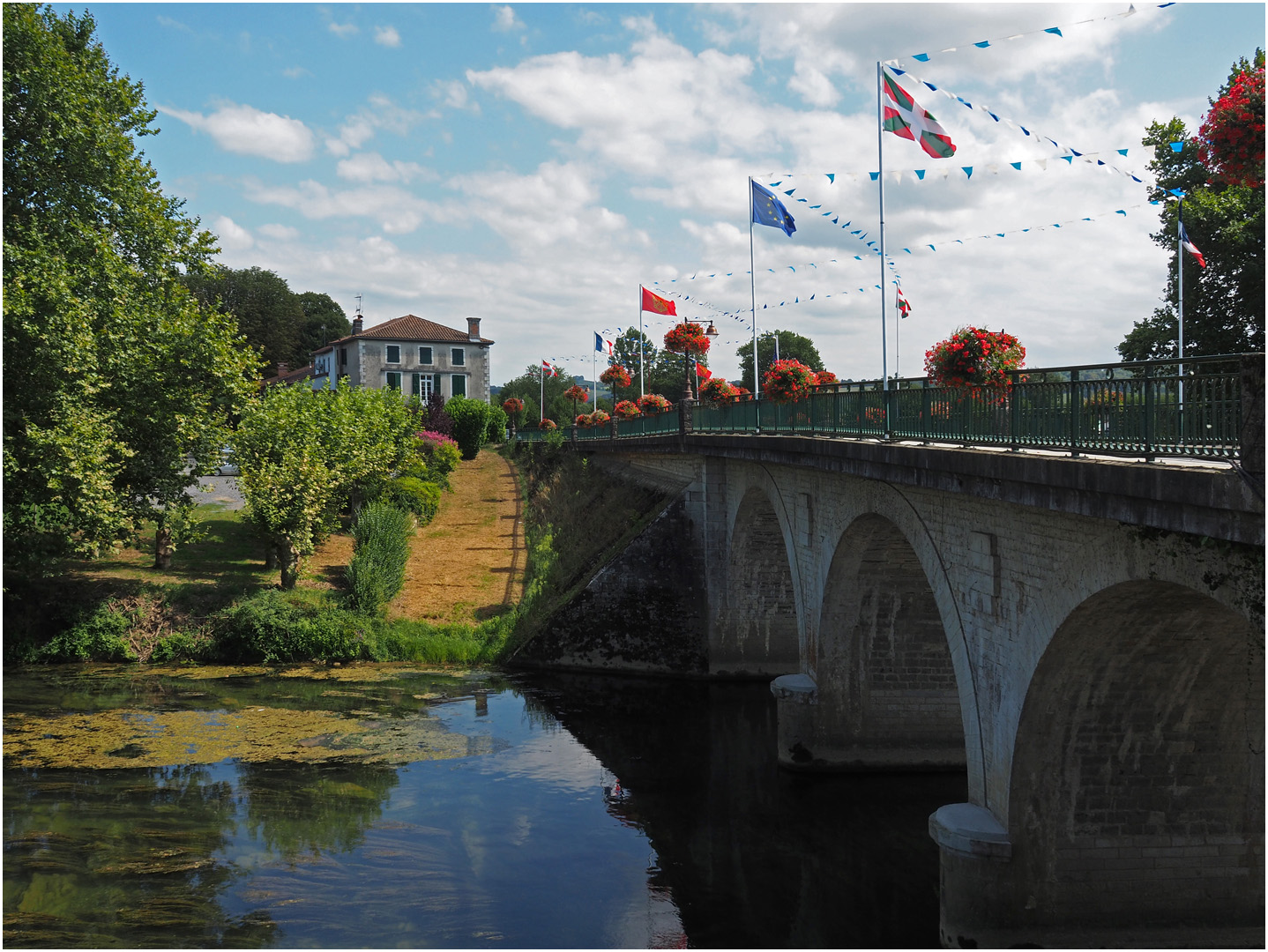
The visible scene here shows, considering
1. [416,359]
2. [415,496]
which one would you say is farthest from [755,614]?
[416,359]

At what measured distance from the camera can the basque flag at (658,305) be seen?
3070 centimetres

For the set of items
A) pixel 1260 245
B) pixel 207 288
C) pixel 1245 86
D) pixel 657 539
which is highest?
pixel 207 288

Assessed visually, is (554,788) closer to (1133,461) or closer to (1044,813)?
(1044,813)

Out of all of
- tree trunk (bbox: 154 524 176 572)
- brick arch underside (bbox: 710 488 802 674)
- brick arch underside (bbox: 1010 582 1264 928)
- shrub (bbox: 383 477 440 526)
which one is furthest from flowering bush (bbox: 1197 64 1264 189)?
shrub (bbox: 383 477 440 526)

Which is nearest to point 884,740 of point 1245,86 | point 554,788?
point 554,788

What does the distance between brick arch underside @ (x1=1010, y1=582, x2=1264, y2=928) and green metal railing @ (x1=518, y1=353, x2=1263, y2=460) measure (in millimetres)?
2629

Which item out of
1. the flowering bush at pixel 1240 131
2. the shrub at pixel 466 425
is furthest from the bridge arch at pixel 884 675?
the shrub at pixel 466 425

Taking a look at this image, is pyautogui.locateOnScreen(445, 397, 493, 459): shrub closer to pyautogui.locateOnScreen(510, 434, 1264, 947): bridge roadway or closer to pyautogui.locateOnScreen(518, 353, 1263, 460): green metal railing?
pyautogui.locateOnScreen(518, 353, 1263, 460): green metal railing

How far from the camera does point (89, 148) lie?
23.1 meters

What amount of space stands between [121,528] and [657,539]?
12.8 meters

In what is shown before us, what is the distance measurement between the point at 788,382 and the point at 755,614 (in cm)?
751

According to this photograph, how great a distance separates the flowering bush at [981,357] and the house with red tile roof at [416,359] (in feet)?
192

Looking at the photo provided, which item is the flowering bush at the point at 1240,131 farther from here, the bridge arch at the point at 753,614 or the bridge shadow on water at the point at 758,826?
the bridge arch at the point at 753,614

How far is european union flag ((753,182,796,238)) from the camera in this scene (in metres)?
22.0
